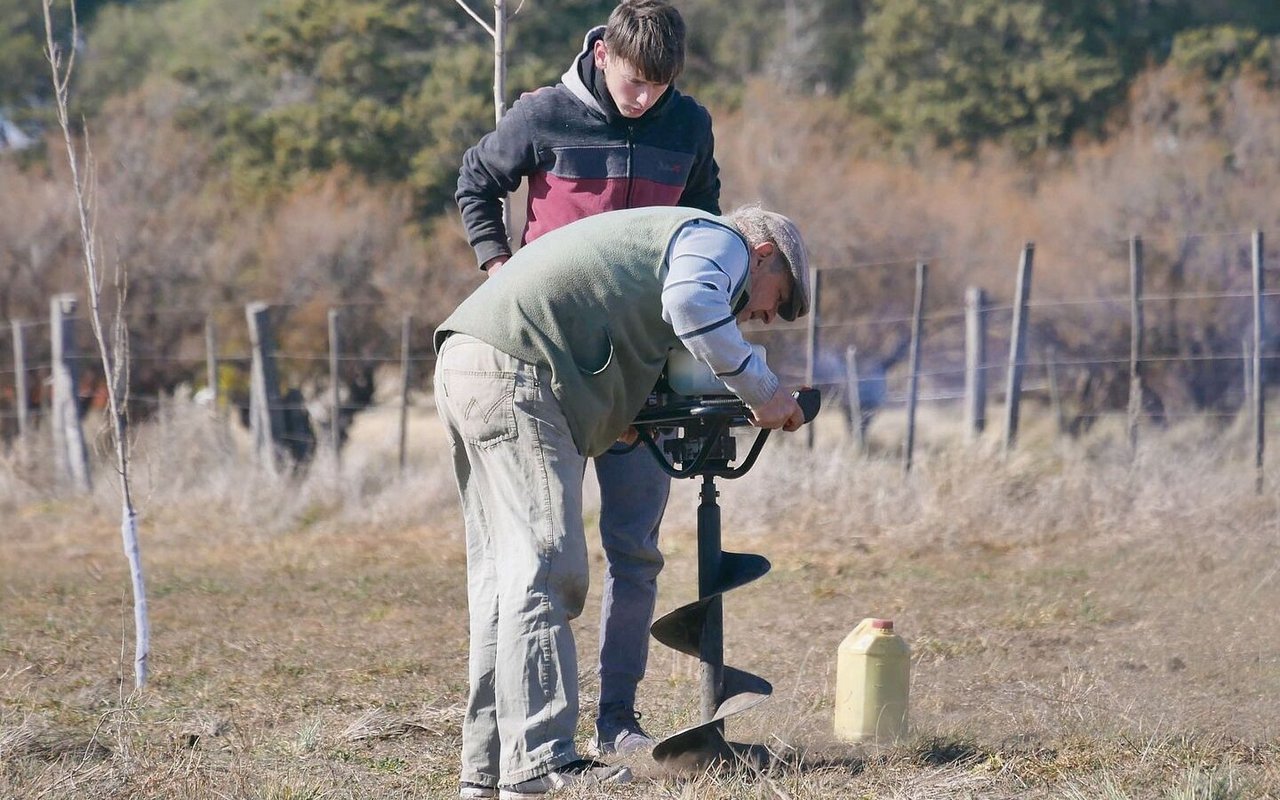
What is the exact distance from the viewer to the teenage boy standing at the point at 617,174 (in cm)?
413

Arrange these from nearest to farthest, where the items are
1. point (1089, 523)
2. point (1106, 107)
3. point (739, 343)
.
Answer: point (739, 343) → point (1089, 523) → point (1106, 107)

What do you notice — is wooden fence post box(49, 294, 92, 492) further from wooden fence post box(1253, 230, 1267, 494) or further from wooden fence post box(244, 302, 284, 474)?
wooden fence post box(1253, 230, 1267, 494)

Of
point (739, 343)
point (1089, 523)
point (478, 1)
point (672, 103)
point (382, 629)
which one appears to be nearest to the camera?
point (739, 343)

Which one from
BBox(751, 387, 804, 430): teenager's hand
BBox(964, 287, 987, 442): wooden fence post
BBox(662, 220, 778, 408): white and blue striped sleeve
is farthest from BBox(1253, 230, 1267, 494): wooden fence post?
BBox(662, 220, 778, 408): white and blue striped sleeve

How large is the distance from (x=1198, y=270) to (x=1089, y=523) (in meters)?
8.83

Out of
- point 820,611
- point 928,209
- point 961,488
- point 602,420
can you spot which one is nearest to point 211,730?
point 602,420

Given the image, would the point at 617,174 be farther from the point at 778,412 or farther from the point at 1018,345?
the point at 1018,345

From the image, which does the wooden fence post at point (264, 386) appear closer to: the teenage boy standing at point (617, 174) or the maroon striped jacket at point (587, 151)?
the teenage boy standing at point (617, 174)

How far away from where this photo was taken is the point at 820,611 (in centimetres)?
647

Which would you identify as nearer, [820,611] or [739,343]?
[739,343]

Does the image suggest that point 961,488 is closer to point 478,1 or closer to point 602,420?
point 602,420

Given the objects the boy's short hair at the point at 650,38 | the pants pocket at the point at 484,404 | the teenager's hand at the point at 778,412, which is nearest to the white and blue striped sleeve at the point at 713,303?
the teenager's hand at the point at 778,412

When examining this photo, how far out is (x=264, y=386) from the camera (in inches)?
450

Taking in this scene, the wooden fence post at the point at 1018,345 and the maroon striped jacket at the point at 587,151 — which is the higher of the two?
the maroon striped jacket at the point at 587,151
